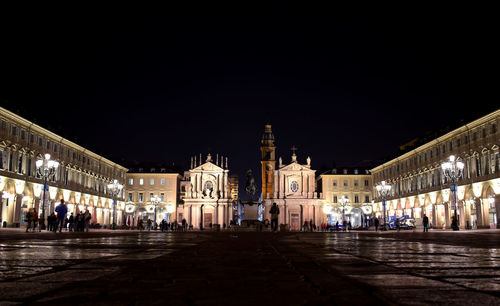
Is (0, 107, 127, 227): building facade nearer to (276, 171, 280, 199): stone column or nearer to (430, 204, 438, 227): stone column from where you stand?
(276, 171, 280, 199): stone column

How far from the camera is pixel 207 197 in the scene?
Answer: 102562 mm

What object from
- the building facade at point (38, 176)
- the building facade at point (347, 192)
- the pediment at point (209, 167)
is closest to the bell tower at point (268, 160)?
the pediment at point (209, 167)

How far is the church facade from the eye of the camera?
331 feet

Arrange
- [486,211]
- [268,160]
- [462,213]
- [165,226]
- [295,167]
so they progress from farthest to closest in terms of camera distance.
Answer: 1. [268,160]
2. [295,167]
3. [165,226]
4. [462,213]
5. [486,211]

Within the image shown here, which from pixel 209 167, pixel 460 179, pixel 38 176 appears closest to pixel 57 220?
pixel 38 176

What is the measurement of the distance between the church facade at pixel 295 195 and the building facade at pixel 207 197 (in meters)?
9.09

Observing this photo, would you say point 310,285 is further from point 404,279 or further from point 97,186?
point 97,186

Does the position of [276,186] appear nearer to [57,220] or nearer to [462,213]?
[462,213]

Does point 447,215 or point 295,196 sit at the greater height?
point 295,196

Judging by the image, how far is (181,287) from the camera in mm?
3793

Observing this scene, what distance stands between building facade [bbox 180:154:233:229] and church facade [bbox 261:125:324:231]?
909 centimetres

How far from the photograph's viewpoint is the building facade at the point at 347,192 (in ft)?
333

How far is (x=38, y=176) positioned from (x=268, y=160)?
208 ft

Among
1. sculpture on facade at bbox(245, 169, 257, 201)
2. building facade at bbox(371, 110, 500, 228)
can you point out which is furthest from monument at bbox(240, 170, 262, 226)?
building facade at bbox(371, 110, 500, 228)
